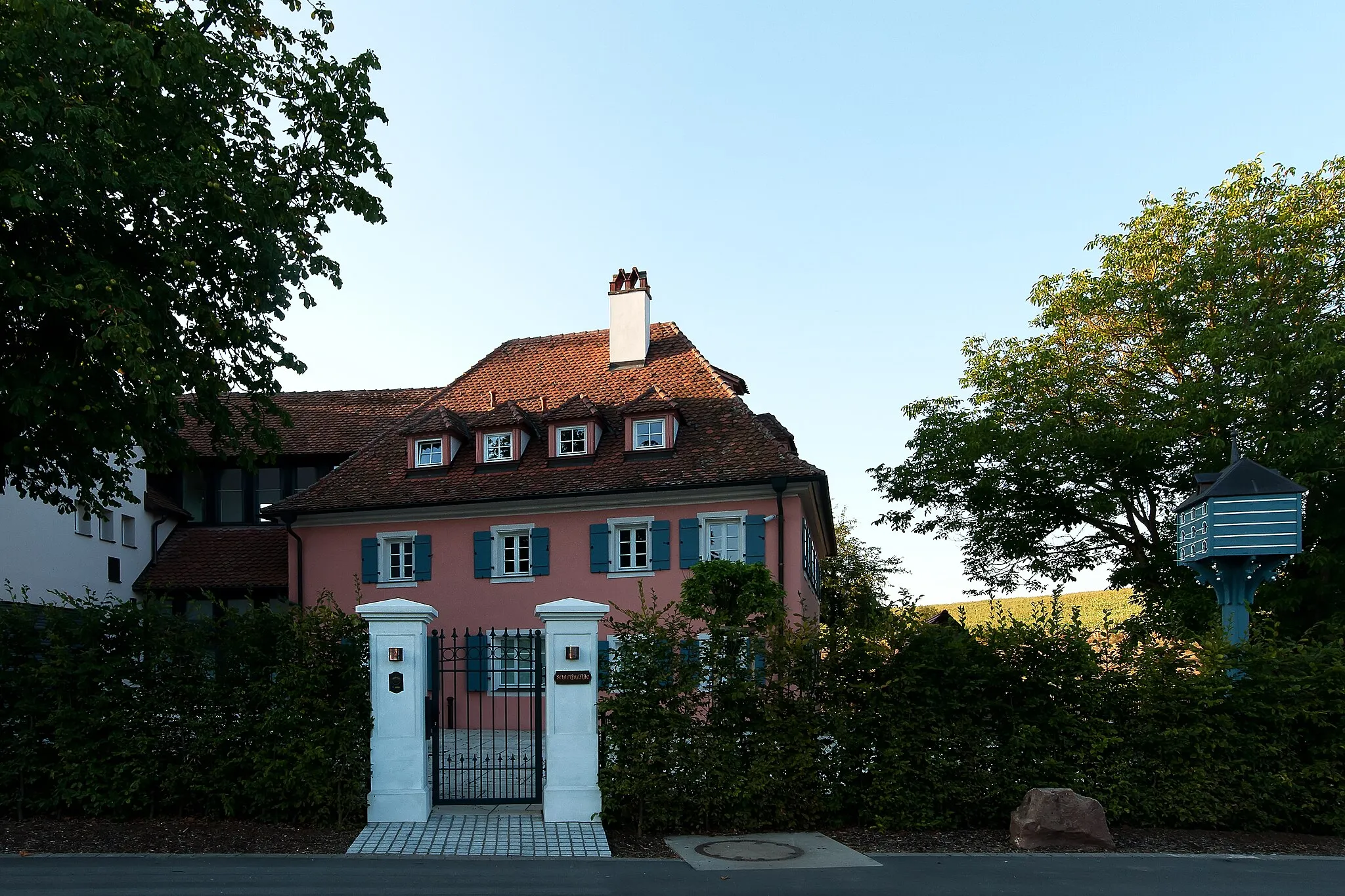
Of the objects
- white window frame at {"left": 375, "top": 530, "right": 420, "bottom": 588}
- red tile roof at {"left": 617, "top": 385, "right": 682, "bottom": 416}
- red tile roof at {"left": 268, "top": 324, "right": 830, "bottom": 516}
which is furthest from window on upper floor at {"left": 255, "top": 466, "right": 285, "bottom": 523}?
red tile roof at {"left": 617, "top": 385, "right": 682, "bottom": 416}

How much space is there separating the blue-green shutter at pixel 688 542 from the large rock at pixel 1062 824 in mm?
14946

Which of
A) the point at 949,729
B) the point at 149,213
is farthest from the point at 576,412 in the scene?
the point at 949,729

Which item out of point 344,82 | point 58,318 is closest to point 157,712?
point 58,318

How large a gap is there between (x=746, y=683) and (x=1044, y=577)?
792 inches

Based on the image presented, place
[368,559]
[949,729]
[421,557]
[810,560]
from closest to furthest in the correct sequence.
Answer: [949,729] → [421,557] → [368,559] → [810,560]

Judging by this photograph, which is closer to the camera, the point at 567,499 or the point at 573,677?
the point at 573,677

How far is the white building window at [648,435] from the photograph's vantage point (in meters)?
27.1

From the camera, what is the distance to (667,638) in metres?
11.9

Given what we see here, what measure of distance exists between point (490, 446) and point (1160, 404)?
16.1 meters

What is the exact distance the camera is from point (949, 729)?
11734 mm

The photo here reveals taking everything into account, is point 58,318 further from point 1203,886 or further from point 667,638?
point 1203,886

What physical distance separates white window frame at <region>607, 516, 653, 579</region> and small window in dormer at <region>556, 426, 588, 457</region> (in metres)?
2.39

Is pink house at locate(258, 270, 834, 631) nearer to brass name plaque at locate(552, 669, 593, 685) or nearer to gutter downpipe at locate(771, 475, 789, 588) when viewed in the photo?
gutter downpipe at locate(771, 475, 789, 588)

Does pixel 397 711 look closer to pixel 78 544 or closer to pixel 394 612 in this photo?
pixel 394 612
